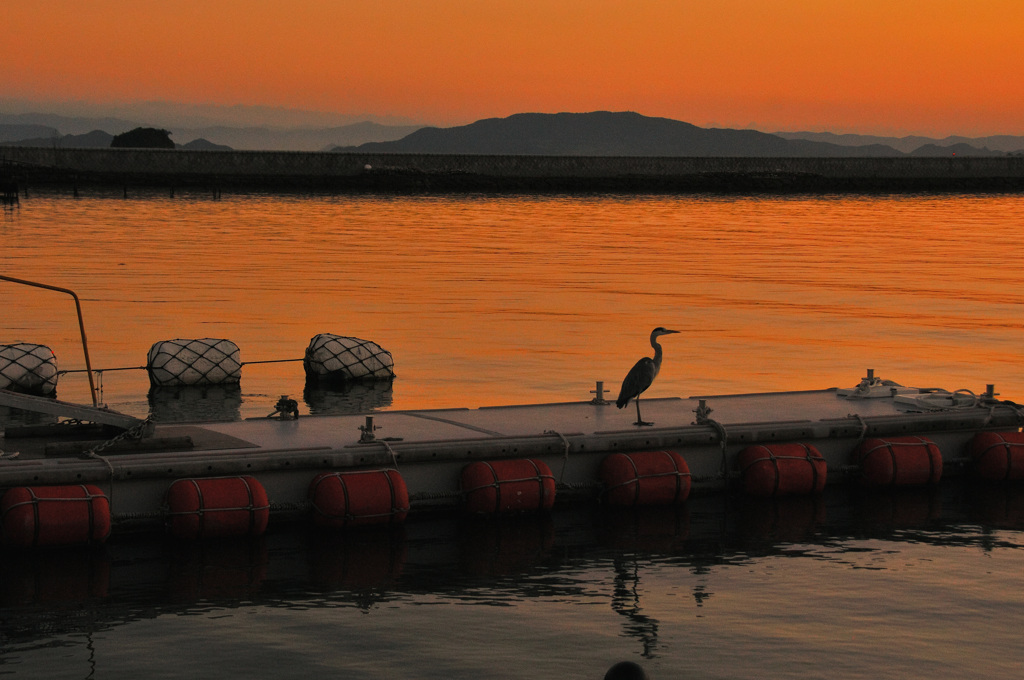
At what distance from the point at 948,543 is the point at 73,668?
40.2 ft

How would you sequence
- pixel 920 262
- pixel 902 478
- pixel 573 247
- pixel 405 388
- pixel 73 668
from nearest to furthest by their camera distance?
pixel 73 668 → pixel 902 478 → pixel 405 388 → pixel 920 262 → pixel 573 247

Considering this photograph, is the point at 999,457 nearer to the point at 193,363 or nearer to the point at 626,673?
the point at 193,363

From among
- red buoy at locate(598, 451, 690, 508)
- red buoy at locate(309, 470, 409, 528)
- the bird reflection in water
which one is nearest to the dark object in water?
the bird reflection in water

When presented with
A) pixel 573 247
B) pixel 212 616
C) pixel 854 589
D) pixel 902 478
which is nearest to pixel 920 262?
pixel 573 247

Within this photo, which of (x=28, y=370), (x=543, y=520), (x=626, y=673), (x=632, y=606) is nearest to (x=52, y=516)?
(x=543, y=520)

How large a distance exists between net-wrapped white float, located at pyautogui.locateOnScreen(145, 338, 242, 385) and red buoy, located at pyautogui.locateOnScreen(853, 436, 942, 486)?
47.3 feet

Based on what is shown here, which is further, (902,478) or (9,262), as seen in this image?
(9,262)

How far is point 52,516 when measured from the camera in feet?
54.9

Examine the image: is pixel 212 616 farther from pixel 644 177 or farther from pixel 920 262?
pixel 644 177

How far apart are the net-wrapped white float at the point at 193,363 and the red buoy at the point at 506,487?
1209 centimetres

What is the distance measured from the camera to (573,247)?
2906 inches

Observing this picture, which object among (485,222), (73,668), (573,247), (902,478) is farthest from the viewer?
(485,222)

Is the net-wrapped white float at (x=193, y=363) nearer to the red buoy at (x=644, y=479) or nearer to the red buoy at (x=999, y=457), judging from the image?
the red buoy at (x=644, y=479)

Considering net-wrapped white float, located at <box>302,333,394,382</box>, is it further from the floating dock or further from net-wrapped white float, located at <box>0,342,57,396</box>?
the floating dock
